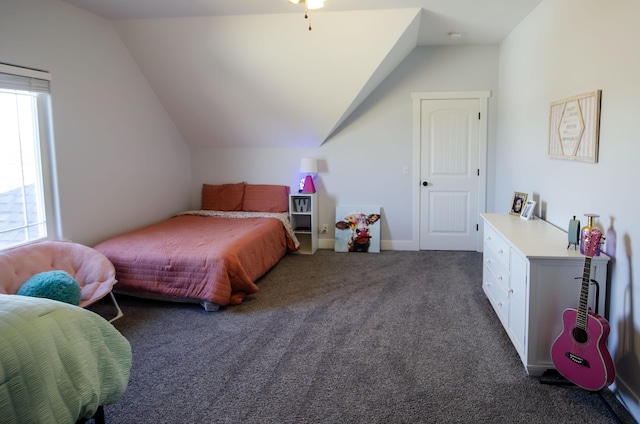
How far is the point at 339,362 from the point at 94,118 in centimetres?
308

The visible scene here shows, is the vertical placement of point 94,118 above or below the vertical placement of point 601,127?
above

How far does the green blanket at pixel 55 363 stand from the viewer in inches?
60.2

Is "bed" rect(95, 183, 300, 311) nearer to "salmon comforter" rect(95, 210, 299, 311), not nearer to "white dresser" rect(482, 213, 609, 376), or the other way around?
"salmon comforter" rect(95, 210, 299, 311)

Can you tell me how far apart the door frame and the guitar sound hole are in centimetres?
306

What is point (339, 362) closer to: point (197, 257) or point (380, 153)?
point (197, 257)

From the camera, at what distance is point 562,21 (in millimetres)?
3090

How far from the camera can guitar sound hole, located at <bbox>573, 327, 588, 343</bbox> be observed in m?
2.17

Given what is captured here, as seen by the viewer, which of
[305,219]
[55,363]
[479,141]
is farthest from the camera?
[305,219]

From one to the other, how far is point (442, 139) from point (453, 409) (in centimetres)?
357

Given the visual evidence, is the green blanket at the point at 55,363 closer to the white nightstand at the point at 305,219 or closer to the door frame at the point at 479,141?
the white nightstand at the point at 305,219

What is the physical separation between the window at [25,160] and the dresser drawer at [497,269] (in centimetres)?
345

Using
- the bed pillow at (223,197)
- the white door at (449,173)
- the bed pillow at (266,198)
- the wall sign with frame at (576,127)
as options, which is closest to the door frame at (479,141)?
the white door at (449,173)

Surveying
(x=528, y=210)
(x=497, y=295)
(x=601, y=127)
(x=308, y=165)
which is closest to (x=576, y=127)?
(x=601, y=127)

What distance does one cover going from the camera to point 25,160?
3367mm
